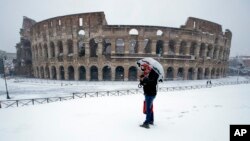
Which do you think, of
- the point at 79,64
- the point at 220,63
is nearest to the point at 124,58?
the point at 79,64

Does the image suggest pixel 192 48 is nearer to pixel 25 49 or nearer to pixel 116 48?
pixel 116 48

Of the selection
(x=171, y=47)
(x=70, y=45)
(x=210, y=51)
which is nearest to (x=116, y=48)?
(x=70, y=45)

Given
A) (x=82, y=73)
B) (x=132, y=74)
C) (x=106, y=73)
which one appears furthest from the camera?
(x=82, y=73)

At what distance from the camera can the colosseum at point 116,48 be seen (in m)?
24.8

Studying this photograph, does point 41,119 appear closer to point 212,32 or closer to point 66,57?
point 66,57

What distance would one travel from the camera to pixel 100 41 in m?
24.9

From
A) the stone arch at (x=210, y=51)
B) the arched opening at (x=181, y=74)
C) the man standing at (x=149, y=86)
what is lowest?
the arched opening at (x=181, y=74)

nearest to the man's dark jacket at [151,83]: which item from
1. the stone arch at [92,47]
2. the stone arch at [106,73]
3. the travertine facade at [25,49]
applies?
the stone arch at [106,73]

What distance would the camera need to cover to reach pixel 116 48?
26.4 meters

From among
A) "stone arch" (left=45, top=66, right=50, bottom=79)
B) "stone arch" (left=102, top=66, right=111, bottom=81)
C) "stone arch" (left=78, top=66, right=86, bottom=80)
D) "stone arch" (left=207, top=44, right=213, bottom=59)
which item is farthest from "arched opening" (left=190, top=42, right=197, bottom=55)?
"stone arch" (left=45, top=66, right=50, bottom=79)

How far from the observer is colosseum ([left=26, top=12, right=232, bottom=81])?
976 inches

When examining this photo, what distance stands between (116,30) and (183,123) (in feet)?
73.4

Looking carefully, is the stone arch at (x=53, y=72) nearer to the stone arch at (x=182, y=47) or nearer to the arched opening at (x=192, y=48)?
the stone arch at (x=182, y=47)

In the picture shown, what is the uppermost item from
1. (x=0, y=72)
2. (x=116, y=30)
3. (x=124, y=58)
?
(x=116, y=30)
